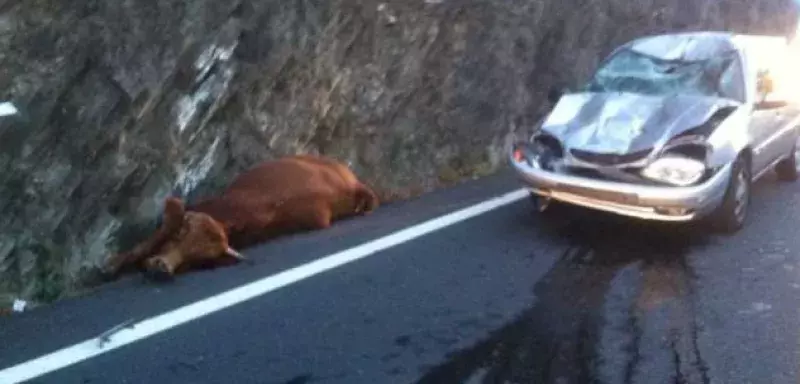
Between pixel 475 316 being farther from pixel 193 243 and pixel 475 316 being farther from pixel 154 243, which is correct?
pixel 154 243

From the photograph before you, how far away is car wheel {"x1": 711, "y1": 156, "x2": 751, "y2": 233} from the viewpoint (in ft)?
27.3

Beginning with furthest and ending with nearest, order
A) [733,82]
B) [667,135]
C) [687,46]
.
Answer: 1. [687,46]
2. [733,82]
3. [667,135]

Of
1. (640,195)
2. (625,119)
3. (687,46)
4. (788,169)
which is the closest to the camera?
(640,195)

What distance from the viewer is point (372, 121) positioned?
1074cm

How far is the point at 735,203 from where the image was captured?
8.44 meters

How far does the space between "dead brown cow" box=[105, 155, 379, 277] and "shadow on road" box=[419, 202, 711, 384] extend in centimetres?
174

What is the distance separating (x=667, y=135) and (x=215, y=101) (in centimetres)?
352

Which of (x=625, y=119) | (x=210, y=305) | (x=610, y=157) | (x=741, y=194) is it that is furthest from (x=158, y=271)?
(x=741, y=194)

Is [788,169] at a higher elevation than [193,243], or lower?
lower

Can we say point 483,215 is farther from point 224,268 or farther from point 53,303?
point 53,303

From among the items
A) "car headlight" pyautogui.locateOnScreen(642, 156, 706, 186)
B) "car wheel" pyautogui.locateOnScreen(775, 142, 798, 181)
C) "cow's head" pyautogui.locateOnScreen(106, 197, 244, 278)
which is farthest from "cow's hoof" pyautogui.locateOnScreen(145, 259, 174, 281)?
"car wheel" pyautogui.locateOnScreen(775, 142, 798, 181)

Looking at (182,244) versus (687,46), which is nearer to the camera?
(182,244)

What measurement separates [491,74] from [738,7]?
14.0 metres

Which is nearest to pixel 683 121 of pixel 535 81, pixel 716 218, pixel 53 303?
pixel 716 218
